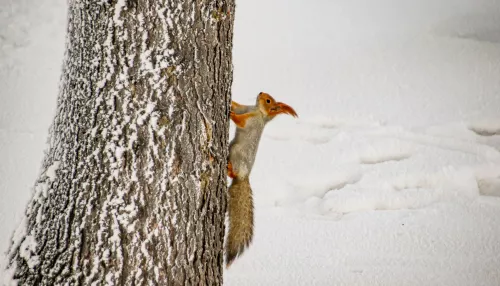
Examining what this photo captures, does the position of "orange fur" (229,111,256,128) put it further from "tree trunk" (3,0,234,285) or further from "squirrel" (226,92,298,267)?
"tree trunk" (3,0,234,285)

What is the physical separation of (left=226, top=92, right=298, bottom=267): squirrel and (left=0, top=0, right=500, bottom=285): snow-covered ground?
93cm

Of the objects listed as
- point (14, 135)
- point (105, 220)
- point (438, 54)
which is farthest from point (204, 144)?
point (438, 54)

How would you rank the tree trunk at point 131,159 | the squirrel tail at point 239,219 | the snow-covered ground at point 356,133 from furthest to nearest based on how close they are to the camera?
the snow-covered ground at point 356,133
the squirrel tail at point 239,219
the tree trunk at point 131,159

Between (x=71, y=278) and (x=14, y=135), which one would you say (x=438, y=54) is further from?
(x=71, y=278)

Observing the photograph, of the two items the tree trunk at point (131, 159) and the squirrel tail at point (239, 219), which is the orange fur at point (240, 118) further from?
the tree trunk at point (131, 159)

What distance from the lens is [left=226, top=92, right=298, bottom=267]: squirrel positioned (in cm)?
182

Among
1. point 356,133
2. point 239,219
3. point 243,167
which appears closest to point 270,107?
point 243,167

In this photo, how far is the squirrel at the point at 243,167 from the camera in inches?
71.7

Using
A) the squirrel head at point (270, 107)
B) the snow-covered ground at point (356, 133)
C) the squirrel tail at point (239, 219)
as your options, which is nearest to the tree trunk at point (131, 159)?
the squirrel tail at point (239, 219)

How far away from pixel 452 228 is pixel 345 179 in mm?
680

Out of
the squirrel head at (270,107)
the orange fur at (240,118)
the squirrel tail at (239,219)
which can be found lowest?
the squirrel tail at (239,219)

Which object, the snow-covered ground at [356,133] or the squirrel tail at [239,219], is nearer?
the squirrel tail at [239,219]

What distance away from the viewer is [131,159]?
4.29ft

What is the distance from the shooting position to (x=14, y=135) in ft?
11.6
